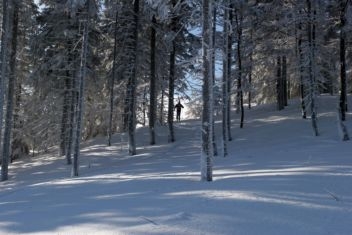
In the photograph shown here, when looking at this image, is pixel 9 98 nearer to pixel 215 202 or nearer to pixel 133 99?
pixel 133 99

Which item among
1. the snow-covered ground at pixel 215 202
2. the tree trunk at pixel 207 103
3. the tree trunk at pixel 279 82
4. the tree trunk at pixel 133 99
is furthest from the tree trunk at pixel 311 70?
the tree trunk at pixel 207 103

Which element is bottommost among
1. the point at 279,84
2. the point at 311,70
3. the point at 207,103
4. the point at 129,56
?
the point at 207,103

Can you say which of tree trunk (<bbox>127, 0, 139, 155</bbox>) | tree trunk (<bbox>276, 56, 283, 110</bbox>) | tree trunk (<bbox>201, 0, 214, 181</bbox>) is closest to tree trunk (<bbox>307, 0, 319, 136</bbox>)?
tree trunk (<bbox>276, 56, 283, 110</bbox>)

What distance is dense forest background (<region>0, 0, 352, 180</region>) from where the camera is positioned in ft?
69.2

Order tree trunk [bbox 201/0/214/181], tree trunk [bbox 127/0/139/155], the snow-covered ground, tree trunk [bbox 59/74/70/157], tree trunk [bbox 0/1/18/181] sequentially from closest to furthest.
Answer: the snow-covered ground
tree trunk [bbox 201/0/214/181]
tree trunk [bbox 0/1/18/181]
tree trunk [bbox 127/0/139/155]
tree trunk [bbox 59/74/70/157]

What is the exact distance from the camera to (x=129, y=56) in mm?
25297

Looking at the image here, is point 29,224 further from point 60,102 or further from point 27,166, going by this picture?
point 60,102

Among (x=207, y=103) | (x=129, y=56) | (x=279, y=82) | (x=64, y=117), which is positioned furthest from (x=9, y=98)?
(x=279, y=82)

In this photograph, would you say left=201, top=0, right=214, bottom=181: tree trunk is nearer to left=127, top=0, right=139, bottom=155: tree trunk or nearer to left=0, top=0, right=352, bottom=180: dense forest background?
left=0, top=0, right=352, bottom=180: dense forest background

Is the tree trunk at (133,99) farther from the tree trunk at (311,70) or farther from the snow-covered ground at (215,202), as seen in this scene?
the tree trunk at (311,70)

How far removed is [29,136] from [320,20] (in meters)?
21.1

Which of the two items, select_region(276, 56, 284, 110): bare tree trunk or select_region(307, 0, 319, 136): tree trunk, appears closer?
select_region(307, 0, 319, 136): tree trunk

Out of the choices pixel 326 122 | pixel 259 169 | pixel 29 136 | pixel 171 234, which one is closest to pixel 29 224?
pixel 171 234

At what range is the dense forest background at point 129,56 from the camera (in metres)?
21.1
